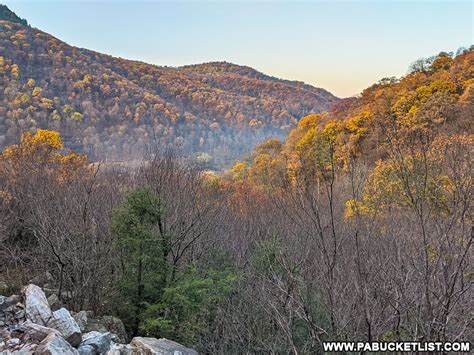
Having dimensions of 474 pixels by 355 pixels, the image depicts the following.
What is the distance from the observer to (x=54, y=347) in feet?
16.3

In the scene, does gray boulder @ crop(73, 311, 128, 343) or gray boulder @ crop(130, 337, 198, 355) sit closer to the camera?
gray boulder @ crop(130, 337, 198, 355)

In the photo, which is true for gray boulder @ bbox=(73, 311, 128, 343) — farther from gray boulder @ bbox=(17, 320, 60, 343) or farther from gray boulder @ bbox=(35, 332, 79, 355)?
gray boulder @ bbox=(35, 332, 79, 355)

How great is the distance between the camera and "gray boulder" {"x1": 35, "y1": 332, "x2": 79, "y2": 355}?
4.89 meters

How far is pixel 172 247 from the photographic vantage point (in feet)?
31.8

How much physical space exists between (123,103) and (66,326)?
58.2 m

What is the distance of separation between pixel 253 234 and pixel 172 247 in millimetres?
3896

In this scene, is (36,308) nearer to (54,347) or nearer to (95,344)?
(95,344)

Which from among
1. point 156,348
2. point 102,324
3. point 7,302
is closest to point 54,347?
point 156,348

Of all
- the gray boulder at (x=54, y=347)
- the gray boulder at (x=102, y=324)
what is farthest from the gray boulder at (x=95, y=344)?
the gray boulder at (x=102, y=324)

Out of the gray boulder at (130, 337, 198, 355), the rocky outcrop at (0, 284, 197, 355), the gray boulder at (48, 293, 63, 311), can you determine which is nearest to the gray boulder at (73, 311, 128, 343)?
the rocky outcrop at (0, 284, 197, 355)

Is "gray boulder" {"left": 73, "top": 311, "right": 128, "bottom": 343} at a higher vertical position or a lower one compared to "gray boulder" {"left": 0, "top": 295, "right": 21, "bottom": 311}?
lower

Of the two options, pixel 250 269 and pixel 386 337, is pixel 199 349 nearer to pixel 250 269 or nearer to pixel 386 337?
pixel 250 269

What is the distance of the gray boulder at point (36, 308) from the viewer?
623cm

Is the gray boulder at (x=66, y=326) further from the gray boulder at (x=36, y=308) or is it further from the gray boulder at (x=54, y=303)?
the gray boulder at (x=54, y=303)
